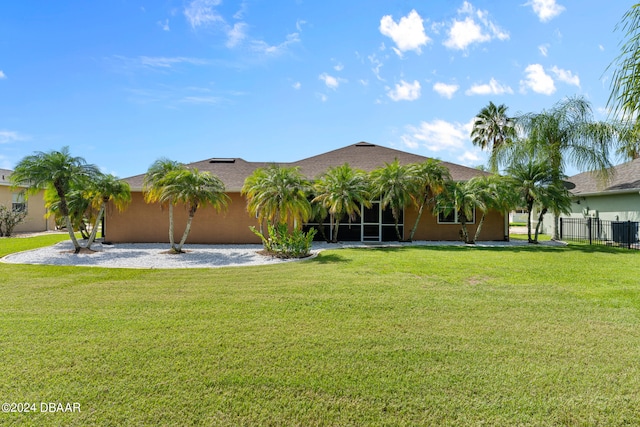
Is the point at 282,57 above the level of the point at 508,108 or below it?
below

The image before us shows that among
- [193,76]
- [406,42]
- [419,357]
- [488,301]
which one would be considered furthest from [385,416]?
[193,76]

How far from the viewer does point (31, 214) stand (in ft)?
83.5

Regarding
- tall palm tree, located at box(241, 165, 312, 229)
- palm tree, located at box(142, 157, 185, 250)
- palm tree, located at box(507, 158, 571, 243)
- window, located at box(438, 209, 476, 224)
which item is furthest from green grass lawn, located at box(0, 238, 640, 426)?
window, located at box(438, 209, 476, 224)

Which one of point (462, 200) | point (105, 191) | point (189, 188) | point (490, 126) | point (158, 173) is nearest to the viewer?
point (189, 188)

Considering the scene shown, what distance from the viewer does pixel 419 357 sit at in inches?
151

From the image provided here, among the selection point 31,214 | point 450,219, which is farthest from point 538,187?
point 31,214

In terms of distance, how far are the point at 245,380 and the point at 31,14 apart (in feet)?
47.4

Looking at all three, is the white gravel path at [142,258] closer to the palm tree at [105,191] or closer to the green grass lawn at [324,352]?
the palm tree at [105,191]

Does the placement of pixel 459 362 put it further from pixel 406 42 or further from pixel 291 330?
pixel 406 42

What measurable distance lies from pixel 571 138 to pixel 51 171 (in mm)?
25456

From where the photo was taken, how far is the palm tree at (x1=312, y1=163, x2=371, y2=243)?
Result: 14.1 meters

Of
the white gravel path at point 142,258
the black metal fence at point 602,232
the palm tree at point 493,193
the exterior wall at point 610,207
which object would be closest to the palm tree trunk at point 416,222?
the palm tree at point 493,193

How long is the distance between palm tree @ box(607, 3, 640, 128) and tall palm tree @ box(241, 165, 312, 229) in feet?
32.6

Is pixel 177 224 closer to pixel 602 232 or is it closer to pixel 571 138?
pixel 571 138
